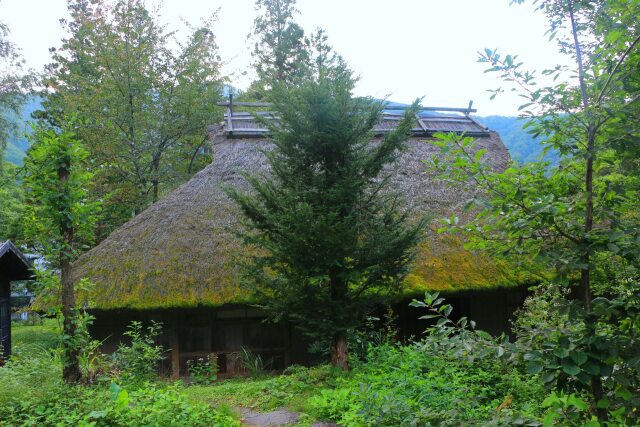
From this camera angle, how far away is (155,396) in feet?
15.2

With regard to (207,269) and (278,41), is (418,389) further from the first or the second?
(278,41)

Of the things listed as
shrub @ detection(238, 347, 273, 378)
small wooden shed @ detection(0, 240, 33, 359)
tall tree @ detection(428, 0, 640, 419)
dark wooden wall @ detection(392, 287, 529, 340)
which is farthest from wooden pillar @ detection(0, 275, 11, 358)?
tall tree @ detection(428, 0, 640, 419)

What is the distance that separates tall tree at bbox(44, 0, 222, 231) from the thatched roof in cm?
459

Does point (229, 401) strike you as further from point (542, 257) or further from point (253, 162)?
point (253, 162)

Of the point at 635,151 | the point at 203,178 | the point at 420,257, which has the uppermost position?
the point at 203,178

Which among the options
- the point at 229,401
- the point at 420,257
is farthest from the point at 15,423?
the point at 420,257

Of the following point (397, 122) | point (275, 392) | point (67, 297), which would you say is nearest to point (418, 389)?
point (275, 392)

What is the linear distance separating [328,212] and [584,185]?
3.86 metres

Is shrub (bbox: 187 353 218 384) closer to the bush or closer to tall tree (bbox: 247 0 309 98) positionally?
the bush

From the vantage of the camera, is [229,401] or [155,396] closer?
[155,396]

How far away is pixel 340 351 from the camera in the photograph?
638 centimetres

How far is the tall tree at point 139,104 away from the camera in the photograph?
45.2 ft

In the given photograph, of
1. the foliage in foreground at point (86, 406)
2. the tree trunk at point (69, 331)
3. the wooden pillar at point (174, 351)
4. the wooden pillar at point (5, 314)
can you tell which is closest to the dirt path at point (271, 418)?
the foliage in foreground at point (86, 406)

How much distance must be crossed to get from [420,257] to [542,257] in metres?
6.54
